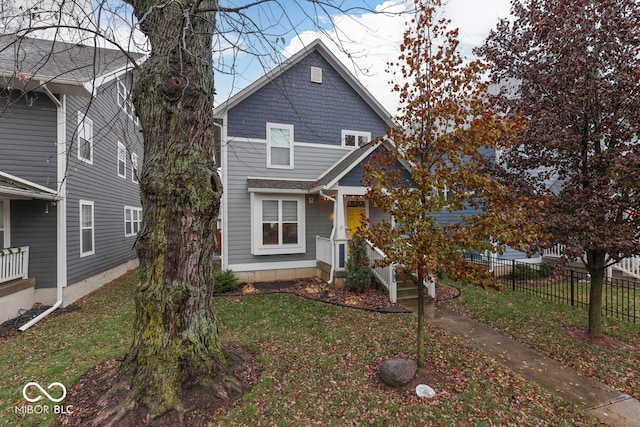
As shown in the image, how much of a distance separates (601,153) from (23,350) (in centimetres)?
1130

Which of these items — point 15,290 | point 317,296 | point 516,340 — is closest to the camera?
point 516,340

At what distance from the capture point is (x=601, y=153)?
17.4 feet

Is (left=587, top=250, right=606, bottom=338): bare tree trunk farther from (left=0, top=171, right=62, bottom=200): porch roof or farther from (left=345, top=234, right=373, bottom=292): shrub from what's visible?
(left=0, top=171, right=62, bottom=200): porch roof

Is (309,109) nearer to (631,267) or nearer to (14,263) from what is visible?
(14,263)

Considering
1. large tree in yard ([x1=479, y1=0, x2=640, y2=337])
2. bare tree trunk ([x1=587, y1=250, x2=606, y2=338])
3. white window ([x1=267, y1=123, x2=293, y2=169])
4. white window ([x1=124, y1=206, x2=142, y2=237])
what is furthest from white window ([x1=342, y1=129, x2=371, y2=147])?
white window ([x1=124, y1=206, x2=142, y2=237])

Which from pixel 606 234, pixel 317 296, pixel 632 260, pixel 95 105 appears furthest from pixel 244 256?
pixel 632 260

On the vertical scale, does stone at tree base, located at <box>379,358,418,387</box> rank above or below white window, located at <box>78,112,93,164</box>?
below

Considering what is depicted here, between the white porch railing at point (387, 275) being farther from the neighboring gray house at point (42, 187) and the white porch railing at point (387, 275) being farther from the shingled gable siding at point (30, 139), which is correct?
the shingled gable siding at point (30, 139)

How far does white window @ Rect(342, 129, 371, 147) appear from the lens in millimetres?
11547

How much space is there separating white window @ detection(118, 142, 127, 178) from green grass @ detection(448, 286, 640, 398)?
Answer: 1425cm

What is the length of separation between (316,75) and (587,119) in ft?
27.4

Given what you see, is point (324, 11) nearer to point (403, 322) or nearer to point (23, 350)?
point (403, 322)

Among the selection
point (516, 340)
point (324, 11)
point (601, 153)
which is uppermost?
point (324, 11)

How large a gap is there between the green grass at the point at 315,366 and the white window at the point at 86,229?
8.79ft
